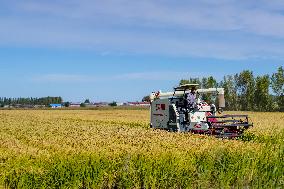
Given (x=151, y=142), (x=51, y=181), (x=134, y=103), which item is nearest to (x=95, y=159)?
(x=51, y=181)

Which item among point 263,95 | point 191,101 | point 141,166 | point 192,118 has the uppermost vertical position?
point 263,95

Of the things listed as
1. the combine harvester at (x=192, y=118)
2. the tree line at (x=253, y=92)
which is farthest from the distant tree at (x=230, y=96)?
the combine harvester at (x=192, y=118)

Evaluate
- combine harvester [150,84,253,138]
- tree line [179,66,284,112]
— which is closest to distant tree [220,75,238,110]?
tree line [179,66,284,112]

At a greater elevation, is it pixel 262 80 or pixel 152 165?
pixel 262 80

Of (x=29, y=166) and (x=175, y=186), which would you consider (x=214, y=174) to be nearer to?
(x=175, y=186)

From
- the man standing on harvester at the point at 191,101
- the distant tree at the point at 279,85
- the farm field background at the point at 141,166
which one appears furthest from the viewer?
the distant tree at the point at 279,85

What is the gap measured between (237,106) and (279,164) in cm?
10459

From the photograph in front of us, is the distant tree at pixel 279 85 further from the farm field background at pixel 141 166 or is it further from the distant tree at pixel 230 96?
the farm field background at pixel 141 166

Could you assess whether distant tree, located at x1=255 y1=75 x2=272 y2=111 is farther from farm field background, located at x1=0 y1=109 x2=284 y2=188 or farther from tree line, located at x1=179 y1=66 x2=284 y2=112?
farm field background, located at x1=0 y1=109 x2=284 y2=188

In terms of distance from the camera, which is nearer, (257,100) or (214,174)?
(214,174)

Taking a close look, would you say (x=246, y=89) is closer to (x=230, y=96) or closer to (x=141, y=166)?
(x=230, y=96)

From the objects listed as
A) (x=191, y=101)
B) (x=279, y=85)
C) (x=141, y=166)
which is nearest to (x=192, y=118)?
(x=191, y=101)

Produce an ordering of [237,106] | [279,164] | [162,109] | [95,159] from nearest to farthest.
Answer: [95,159] < [279,164] < [162,109] < [237,106]

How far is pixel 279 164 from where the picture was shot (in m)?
11.8
